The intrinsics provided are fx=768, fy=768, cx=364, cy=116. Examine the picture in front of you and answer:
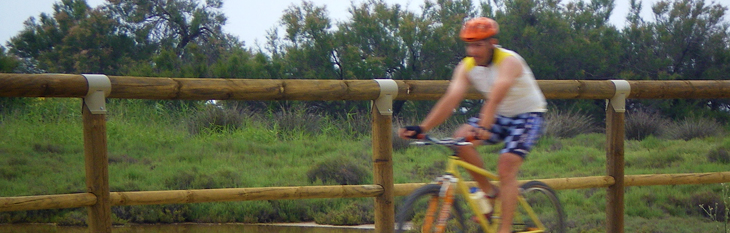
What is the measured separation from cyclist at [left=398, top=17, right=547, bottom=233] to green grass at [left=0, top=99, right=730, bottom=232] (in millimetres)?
2846

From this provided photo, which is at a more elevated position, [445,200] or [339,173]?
[445,200]

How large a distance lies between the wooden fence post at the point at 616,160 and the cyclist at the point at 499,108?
1517 millimetres

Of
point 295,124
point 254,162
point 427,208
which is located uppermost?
Answer: point 295,124

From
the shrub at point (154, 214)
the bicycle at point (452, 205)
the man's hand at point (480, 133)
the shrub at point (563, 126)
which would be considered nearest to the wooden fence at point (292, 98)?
the bicycle at point (452, 205)

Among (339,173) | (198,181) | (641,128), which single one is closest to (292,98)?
(198,181)

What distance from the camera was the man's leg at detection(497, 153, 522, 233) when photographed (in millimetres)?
3457

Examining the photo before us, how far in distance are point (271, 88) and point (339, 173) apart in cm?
446

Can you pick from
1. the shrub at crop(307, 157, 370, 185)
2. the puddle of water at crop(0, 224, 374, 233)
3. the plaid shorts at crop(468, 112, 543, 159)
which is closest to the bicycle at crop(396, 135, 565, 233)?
the plaid shorts at crop(468, 112, 543, 159)

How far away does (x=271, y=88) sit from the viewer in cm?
405

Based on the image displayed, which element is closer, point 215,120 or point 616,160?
point 616,160

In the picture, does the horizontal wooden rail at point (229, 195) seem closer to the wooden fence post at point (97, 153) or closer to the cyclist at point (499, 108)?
the wooden fence post at point (97, 153)

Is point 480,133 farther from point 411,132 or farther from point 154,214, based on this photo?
point 154,214

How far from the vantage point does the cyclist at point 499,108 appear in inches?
135

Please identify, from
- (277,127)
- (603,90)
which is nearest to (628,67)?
(277,127)
